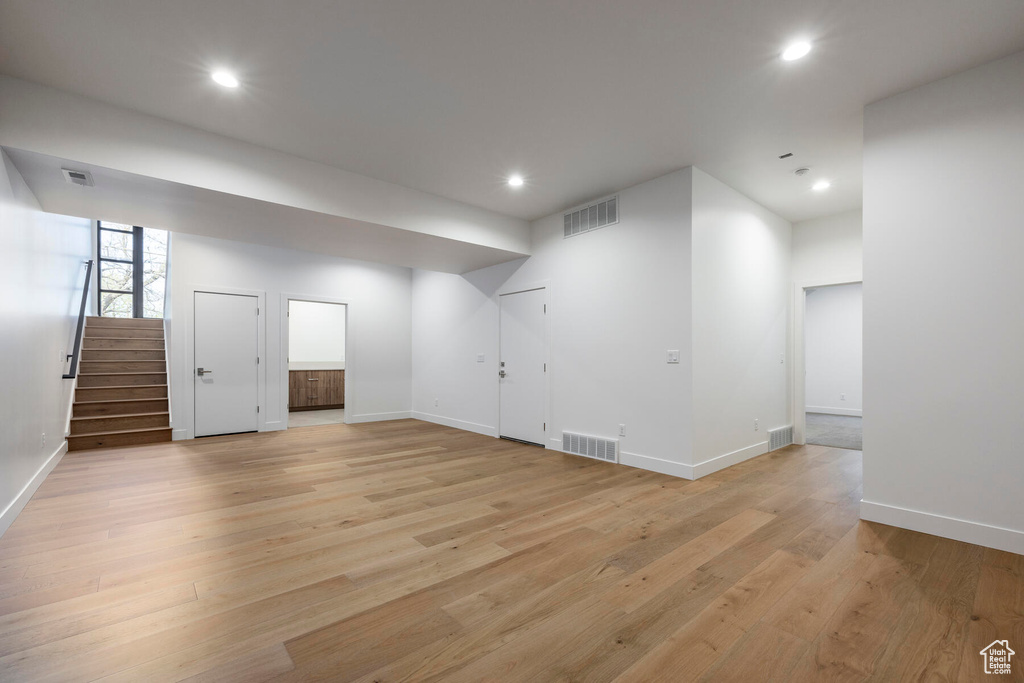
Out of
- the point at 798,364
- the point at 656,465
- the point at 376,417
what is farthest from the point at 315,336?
the point at 798,364

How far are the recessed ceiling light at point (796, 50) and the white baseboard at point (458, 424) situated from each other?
5.11 meters

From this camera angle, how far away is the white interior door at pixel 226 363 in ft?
20.1

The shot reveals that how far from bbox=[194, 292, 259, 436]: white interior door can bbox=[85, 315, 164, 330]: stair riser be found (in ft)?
7.24

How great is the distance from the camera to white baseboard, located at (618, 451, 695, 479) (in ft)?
13.4

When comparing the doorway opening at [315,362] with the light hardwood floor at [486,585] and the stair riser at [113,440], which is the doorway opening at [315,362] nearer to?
the stair riser at [113,440]

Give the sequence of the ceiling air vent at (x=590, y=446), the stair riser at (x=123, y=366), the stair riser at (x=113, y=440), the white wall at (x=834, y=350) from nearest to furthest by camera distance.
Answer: the ceiling air vent at (x=590, y=446) < the stair riser at (x=113, y=440) < the stair riser at (x=123, y=366) < the white wall at (x=834, y=350)

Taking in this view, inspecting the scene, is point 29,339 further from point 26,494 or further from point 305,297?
point 305,297

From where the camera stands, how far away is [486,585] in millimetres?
2170

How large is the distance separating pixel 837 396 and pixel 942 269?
7.44 meters

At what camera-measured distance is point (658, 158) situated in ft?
13.1

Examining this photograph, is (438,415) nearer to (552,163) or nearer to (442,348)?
(442,348)

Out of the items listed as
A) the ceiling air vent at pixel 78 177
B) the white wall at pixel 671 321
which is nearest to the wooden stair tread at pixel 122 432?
the ceiling air vent at pixel 78 177

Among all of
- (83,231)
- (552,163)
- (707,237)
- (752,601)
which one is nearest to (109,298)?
(83,231)

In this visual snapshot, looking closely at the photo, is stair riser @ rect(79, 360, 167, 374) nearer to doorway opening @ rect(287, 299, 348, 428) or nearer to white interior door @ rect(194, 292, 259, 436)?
white interior door @ rect(194, 292, 259, 436)
